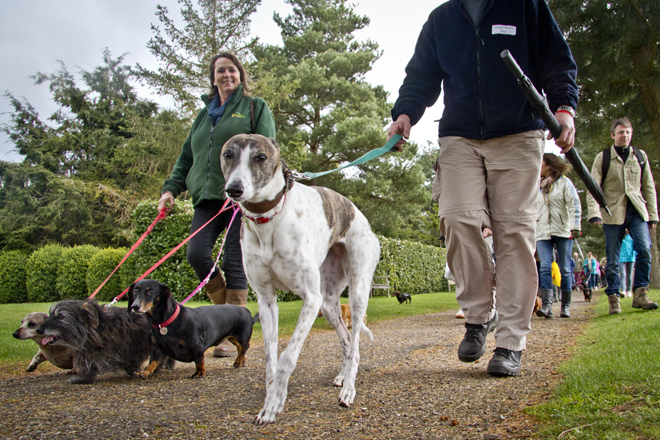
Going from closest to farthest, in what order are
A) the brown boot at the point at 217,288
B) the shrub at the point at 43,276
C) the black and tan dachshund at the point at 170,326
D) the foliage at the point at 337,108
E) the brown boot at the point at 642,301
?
the black and tan dachshund at the point at 170,326 < the brown boot at the point at 217,288 < the brown boot at the point at 642,301 < the shrub at the point at 43,276 < the foliage at the point at 337,108

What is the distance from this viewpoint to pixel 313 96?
2186 centimetres

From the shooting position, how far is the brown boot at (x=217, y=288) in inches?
175

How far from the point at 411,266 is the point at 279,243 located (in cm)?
1770

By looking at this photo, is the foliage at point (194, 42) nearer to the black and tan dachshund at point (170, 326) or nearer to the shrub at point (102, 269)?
the shrub at point (102, 269)

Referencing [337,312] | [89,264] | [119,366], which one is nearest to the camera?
[337,312]

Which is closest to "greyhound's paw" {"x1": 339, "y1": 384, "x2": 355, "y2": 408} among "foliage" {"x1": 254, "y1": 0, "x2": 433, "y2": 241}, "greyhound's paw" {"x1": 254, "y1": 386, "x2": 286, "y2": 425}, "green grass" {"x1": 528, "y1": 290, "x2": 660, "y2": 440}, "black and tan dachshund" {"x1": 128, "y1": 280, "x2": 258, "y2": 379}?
"greyhound's paw" {"x1": 254, "y1": 386, "x2": 286, "y2": 425}

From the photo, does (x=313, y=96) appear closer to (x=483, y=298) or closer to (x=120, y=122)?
(x=120, y=122)

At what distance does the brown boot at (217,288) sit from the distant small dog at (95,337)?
2.67 feet

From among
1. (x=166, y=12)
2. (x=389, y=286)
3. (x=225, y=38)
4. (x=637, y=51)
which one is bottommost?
(x=389, y=286)

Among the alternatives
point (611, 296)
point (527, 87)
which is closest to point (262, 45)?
point (611, 296)

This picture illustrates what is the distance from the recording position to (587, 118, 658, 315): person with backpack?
5.87 metres

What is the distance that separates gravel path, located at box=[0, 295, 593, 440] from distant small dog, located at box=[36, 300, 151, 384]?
0.14 m

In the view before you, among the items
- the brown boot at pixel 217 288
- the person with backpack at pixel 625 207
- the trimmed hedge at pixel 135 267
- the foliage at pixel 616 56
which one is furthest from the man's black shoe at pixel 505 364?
the trimmed hedge at pixel 135 267

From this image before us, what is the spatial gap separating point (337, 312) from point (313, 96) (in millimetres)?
19812
